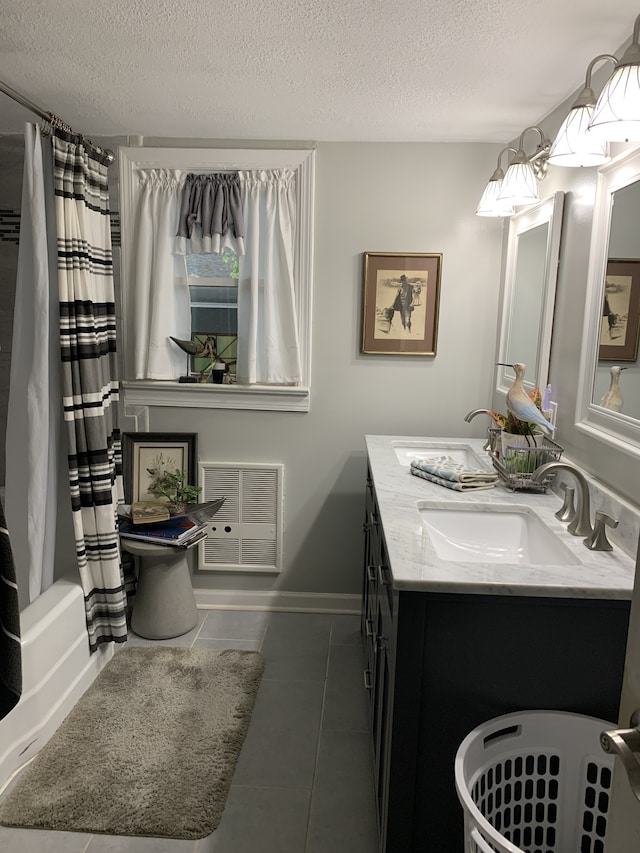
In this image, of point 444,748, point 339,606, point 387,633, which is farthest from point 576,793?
point 339,606

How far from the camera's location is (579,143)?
5.72 ft

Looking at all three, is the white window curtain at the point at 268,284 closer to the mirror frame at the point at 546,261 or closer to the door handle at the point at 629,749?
the mirror frame at the point at 546,261

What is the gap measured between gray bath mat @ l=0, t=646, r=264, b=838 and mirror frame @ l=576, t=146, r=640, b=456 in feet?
5.29

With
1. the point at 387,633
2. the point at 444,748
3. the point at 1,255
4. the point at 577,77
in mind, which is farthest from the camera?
the point at 1,255

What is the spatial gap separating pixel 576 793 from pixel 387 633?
55 cm

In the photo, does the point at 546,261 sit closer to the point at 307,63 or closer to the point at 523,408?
the point at 523,408

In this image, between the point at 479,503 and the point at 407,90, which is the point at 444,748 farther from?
the point at 407,90

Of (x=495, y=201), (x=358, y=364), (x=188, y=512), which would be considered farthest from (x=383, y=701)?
(x=495, y=201)

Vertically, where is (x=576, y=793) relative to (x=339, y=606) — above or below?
above

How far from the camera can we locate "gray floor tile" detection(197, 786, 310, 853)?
186 centimetres

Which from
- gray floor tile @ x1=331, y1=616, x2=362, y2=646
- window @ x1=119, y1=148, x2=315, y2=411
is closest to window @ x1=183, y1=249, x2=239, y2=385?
window @ x1=119, y1=148, x2=315, y2=411

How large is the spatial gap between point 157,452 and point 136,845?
1777 mm

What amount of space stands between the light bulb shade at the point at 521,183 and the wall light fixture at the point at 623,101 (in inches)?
Answer: 30.8

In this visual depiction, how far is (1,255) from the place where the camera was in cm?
308
